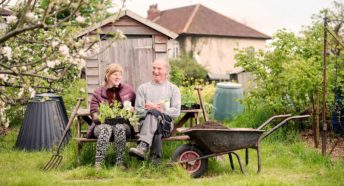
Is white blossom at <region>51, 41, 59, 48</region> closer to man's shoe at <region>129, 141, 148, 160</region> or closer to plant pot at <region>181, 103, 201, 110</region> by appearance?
man's shoe at <region>129, 141, 148, 160</region>

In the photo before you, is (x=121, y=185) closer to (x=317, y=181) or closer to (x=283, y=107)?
(x=317, y=181)

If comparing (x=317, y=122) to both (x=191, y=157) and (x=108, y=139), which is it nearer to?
(x=191, y=157)

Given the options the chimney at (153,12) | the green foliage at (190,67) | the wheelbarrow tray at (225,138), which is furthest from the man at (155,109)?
the chimney at (153,12)

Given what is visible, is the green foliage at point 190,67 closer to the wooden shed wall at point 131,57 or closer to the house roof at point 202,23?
the house roof at point 202,23

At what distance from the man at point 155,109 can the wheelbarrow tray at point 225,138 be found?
0.45 metres

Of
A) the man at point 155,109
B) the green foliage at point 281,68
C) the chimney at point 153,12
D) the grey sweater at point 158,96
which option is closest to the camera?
the man at point 155,109

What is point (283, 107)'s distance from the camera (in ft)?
25.2

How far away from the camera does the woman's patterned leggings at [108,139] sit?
5.46 m

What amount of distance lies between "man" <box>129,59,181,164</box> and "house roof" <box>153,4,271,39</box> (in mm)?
22052

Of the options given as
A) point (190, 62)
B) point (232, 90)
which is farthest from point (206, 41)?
point (232, 90)

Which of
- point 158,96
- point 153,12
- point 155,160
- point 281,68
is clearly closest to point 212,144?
→ point 155,160

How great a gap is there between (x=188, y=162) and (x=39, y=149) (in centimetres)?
287

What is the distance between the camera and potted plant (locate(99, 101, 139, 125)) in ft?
18.0

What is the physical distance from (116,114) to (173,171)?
998mm
